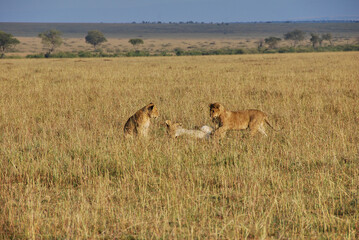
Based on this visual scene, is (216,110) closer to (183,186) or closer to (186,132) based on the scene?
(186,132)

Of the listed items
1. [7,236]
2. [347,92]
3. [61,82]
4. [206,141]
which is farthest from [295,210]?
[61,82]


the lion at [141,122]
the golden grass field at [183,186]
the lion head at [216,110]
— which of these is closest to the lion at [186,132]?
the golden grass field at [183,186]

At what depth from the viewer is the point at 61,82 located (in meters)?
15.8

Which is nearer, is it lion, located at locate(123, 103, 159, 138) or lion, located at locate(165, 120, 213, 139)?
lion, located at locate(123, 103, 159, 138)

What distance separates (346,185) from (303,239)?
162 centimetres

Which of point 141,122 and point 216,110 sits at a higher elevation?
point 216,110

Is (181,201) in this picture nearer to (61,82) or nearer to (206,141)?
(206,141)

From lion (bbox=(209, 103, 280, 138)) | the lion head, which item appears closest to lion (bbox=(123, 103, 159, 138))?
the lion head

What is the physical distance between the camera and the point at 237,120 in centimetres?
730

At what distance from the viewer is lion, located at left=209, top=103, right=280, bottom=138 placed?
23.3 ft

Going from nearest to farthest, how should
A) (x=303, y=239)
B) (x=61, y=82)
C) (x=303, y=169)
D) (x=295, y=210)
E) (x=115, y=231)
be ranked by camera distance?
(x=303, y=239) < (x=115, y=231) < (x=295, y=210) < (x=303, y=169) < (x=61, y=82)

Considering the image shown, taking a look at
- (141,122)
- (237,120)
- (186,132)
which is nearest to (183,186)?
(141,122)

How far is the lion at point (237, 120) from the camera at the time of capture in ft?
23.3

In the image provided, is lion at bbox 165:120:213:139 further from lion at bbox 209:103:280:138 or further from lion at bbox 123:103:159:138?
lion at bbox 123:103:159:138
